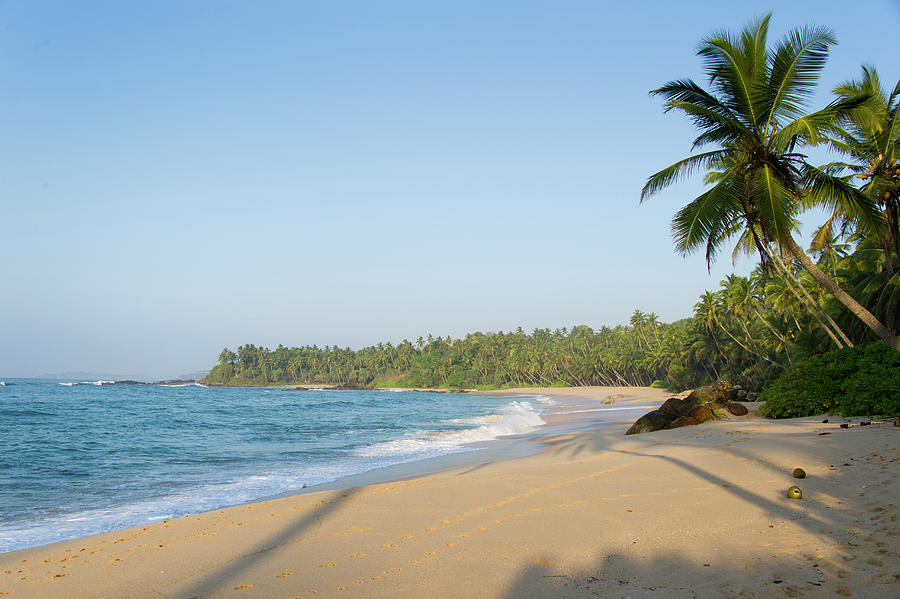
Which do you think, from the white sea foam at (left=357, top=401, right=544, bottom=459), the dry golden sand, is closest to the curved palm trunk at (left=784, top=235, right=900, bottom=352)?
the dry golden sand

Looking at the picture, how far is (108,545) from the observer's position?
6.78 metres

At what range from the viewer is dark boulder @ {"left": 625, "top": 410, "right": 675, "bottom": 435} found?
15445 millimetres

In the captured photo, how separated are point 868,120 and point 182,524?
16.9 m

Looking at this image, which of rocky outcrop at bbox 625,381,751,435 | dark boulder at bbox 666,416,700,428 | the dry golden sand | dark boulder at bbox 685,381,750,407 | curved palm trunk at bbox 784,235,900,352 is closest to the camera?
the dry golden sand

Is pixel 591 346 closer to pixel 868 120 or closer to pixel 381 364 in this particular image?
pixel 381 364

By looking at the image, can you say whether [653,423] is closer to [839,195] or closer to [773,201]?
[773,201]

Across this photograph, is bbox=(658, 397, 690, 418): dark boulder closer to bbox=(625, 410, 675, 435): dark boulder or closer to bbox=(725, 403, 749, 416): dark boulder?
bbox=(625, 410, 675, 435): dark boulder

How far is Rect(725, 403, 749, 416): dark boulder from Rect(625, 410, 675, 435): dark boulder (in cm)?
190

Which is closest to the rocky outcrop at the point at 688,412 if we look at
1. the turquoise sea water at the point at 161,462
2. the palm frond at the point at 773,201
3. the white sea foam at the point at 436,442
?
the palm frond at the point at 773,201

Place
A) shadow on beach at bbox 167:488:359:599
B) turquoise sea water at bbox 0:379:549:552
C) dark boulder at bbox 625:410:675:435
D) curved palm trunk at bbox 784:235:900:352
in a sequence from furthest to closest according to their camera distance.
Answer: dark boulder at bbox 625:410:675:435 → curved palm trunk at bbox 784:235:900:352 → turquoise sea water at bbox 0:379:549:552 → shadow on beach at bbox 167:488:359:599

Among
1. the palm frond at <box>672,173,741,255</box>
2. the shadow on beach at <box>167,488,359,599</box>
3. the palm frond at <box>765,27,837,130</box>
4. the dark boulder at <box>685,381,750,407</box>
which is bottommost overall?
the shadow on beach at <box>167,488,359,599</box>

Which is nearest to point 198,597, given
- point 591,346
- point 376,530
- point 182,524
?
point 376,530

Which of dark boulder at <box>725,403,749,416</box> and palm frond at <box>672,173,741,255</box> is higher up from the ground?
palm frond at <box>672,173,741,255</box>

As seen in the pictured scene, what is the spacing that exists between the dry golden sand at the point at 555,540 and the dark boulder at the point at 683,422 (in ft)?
19.3
